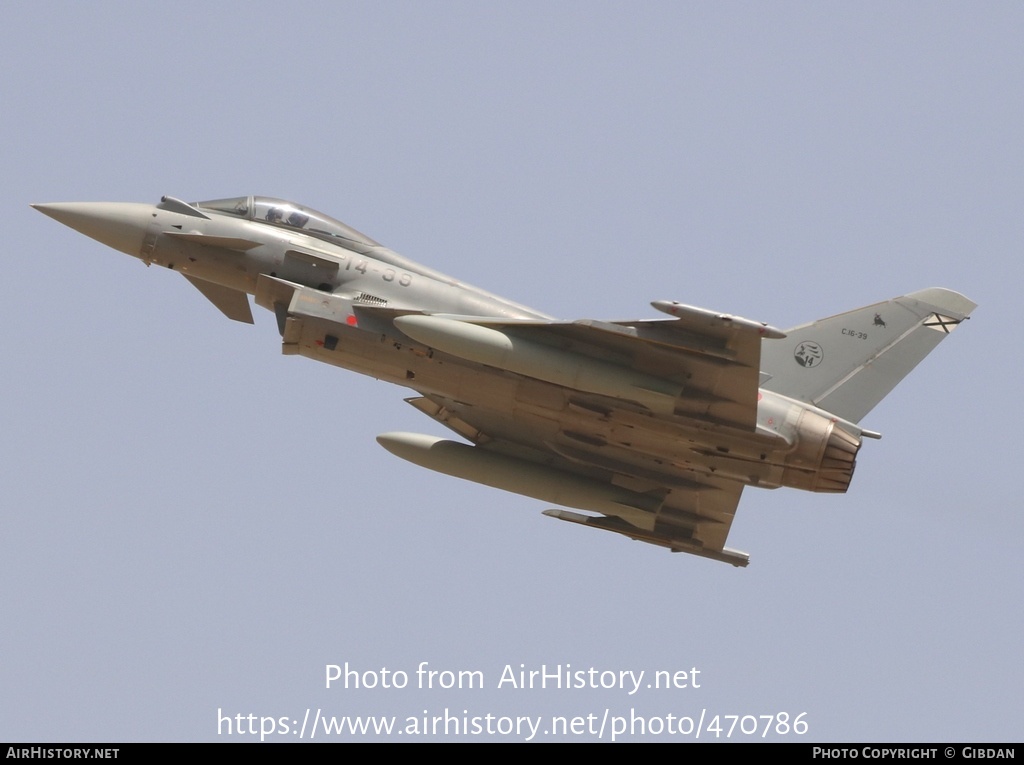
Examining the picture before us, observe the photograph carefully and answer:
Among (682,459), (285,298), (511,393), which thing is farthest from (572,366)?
(285,298)

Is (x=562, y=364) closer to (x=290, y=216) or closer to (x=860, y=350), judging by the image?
(x=860, y=350)

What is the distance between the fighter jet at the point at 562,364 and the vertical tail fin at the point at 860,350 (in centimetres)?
2

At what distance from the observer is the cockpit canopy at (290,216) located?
1991 cm

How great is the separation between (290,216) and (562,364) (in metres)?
4.90

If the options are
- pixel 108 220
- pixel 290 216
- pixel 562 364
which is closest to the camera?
pixel 562 364

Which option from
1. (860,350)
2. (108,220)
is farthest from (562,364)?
(108,220)

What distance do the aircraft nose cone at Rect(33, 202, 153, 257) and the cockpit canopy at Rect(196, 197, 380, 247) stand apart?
3.05 ft

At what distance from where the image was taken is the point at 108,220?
779 inches

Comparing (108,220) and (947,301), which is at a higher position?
(947,301)

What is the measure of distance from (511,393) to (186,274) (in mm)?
5115

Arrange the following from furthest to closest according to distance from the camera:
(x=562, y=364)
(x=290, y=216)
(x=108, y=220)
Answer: (x=290, y=216) < (x=108, y=220) < (x=562, y=364)

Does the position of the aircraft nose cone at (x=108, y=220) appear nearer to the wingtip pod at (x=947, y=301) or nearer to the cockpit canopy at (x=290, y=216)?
the cockpit canopy at (x=290, y=216)

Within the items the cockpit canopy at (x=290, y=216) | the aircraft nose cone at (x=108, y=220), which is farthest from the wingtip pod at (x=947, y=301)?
the aircraft nose cone at (x=108, y=220)

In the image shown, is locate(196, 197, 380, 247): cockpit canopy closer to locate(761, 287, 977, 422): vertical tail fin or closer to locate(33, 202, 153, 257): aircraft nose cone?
locate(33, 202, 153, 257): aircraft nose cone
